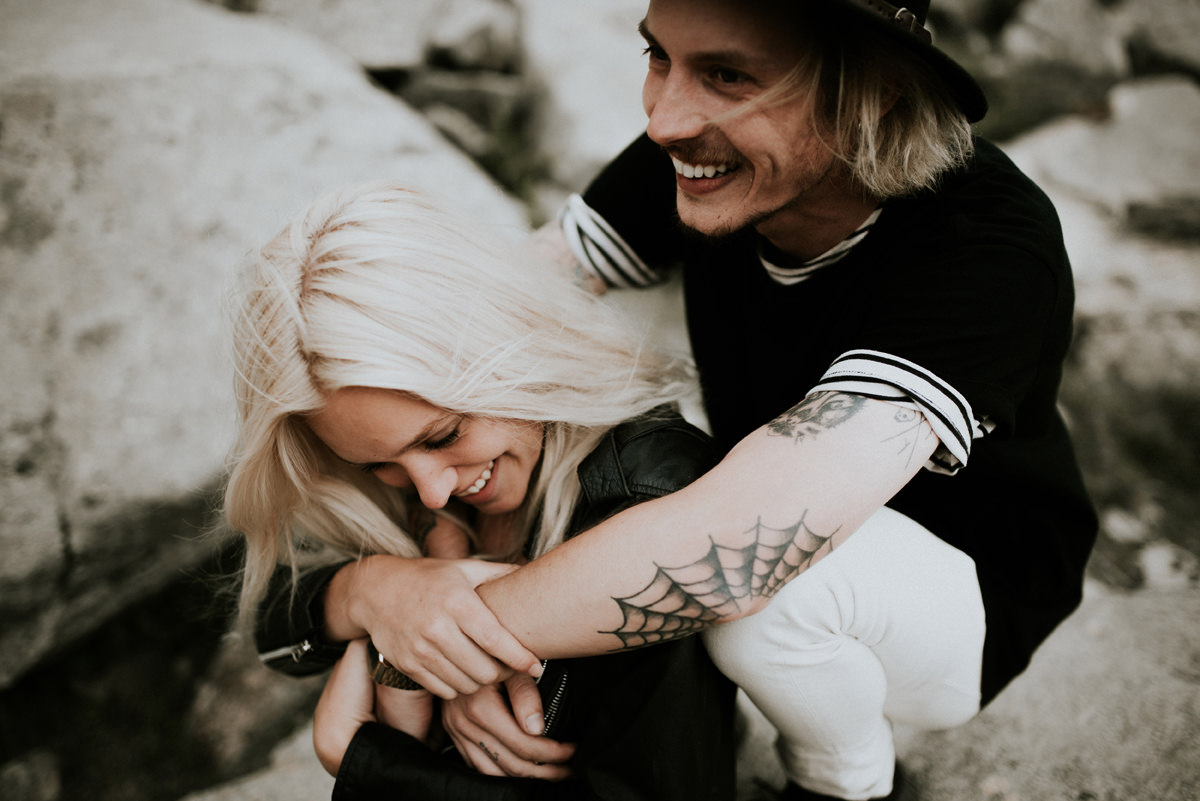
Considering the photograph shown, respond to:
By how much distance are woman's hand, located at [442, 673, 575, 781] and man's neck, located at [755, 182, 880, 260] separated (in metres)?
1.15

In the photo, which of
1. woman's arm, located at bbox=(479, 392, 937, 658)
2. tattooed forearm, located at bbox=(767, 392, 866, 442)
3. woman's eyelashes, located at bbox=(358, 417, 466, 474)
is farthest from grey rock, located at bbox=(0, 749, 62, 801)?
tattooed forearm, located at bbox=(767, 392, 866, 442)

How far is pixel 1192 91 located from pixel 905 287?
3948 millimetres

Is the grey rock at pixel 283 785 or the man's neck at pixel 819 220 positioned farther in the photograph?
the grey rock at pixel 283 785

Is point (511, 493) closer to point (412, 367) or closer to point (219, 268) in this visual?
point (412, 367)

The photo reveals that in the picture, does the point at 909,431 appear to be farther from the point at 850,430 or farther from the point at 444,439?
the point at 444,439

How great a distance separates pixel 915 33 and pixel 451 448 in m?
1.18

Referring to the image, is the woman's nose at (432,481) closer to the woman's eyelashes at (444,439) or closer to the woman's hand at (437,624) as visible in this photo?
the woman's eyelashes at (444,439)

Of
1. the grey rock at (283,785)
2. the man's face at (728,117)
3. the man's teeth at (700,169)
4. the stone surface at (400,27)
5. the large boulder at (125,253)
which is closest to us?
the man's face at (728,117)

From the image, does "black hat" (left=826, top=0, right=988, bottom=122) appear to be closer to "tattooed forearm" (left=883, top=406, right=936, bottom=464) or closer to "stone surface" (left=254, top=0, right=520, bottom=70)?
"tattooed forearm" (left=883, top=406, right=936, bottom=464)

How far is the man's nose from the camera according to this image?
1.51m

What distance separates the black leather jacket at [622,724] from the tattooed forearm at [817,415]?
0.89 ft

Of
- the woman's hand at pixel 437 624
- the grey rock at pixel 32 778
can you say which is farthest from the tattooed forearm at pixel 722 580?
the grey rock at pixel 32 778

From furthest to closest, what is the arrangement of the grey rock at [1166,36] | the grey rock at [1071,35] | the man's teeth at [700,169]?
1. the grey rock at [1071,35]
2. the grey rock at [1166,36]
3. the man's teeth at [700,169]

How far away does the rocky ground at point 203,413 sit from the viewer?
2.20 meters
